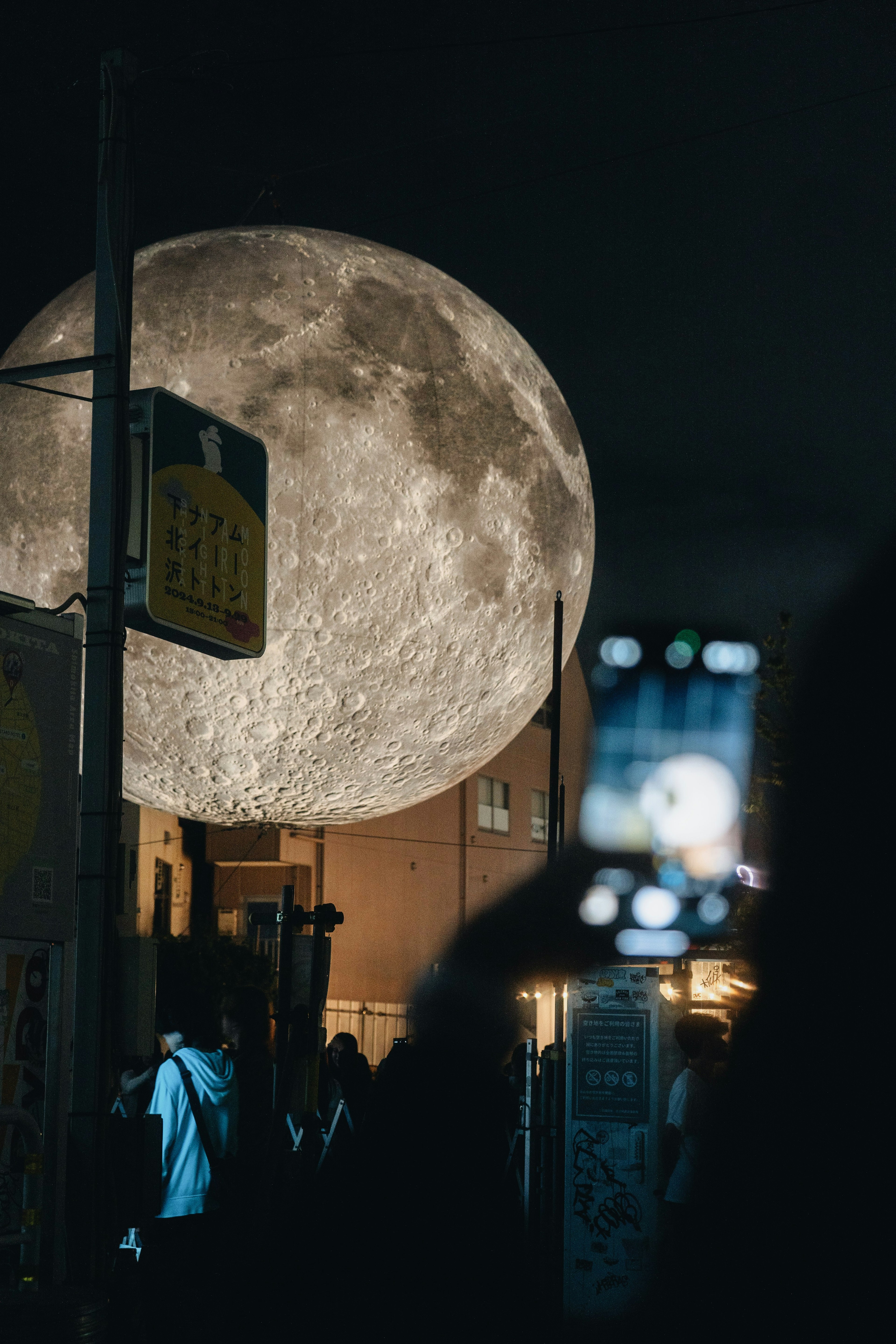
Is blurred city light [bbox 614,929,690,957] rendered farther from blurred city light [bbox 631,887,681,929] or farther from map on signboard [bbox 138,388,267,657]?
map on signboard [bbox 138,388,267,657]

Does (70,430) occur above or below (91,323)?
below

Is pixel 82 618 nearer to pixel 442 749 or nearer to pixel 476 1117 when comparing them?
pixel 476 1117

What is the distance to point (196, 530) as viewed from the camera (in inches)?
256

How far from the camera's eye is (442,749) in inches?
394

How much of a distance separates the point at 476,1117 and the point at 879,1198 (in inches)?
248

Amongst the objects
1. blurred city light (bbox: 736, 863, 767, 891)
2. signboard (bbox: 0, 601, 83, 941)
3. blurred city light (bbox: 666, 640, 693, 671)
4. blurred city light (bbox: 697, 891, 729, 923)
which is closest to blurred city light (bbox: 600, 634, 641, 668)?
blurred city light (bbox: 666, 640, 693, 671)

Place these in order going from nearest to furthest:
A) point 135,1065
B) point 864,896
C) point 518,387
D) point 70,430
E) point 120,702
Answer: point 864,896, point 120,702, point 135,1065, point 70,430, point 518,387

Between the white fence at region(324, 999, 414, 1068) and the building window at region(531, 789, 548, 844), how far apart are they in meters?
9.48

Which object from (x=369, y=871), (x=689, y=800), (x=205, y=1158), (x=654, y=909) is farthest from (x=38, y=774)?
(x=369, y=871)

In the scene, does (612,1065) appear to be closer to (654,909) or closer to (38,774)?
(654,909)

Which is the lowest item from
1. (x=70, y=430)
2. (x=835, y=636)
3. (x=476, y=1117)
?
(x=476, y=1117)

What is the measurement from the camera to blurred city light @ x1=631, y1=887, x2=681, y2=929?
911cm

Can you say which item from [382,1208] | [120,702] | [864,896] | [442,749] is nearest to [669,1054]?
[382,1208]

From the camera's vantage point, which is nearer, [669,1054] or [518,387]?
[669,1054]
